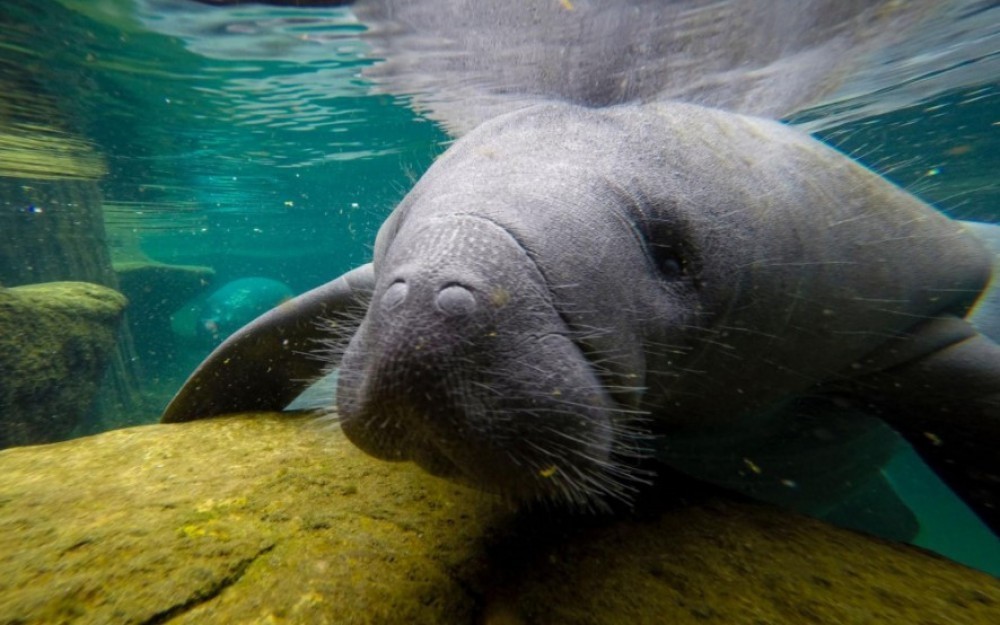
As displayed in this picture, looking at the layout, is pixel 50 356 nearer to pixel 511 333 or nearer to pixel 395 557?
pixel 395 557

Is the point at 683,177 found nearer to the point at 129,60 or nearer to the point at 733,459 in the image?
the point at 733,459

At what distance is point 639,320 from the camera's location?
6.24ft

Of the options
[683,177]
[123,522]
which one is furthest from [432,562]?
[683,177]

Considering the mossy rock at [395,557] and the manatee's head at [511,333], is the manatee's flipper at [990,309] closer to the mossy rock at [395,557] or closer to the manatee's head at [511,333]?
the mossy rock at [395,557]

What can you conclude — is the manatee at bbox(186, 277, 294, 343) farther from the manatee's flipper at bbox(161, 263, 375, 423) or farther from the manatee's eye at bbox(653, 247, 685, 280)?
the manatee's eye at bbox(653, 247, 685, 280)

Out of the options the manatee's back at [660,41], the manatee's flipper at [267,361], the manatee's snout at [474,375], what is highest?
the manatee's back at [660,41]

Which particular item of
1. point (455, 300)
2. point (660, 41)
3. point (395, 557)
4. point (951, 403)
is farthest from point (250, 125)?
point (951, 403)

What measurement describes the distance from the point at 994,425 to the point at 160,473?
3.83 metres

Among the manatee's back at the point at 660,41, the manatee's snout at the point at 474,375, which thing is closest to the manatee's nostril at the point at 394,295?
the manatee's snout at the point at 474,375

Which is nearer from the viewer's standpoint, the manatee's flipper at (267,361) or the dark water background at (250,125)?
the manatee's flipper at (267,361)

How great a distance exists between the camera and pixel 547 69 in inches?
223

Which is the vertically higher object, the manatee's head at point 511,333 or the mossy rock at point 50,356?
the manatee's head at point 511,333

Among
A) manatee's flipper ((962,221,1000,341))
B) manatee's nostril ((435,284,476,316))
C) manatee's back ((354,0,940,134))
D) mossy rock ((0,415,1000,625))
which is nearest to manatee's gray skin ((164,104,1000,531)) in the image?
manatee's nostril ((435,284,476,316))

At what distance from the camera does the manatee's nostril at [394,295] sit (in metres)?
1.36
